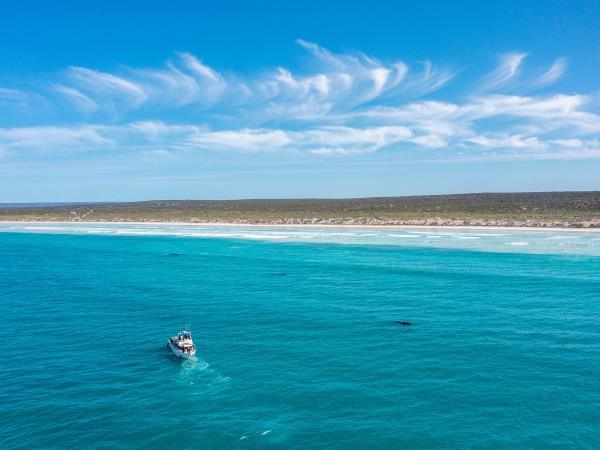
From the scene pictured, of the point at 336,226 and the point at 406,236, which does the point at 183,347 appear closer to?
the point at 406,236

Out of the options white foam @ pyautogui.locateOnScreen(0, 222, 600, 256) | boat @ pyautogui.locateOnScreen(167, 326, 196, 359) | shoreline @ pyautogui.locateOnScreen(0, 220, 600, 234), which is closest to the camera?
boat @ pyautogui.locateOnScreen(167, 326, 196, 359)

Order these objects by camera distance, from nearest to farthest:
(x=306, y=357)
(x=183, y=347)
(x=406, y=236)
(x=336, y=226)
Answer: (x=183, y=347)
(x=306, y=357)
(x=406, y=236)
(x=336, y=226)

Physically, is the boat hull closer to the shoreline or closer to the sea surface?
the sea surface

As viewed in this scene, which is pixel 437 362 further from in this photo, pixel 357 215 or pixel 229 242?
pixel 357 215

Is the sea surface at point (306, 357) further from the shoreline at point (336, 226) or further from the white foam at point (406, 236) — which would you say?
the shoreline at point (336, 226)

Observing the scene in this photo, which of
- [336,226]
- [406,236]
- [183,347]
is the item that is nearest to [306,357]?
[183,347]

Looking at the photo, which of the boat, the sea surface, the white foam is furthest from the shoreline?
the boat

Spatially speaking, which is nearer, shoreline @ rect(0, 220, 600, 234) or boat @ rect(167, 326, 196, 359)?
boat @ rect(167, 326, 196, 359)

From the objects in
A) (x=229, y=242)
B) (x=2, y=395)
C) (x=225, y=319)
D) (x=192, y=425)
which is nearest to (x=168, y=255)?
(x=229, y=242)
